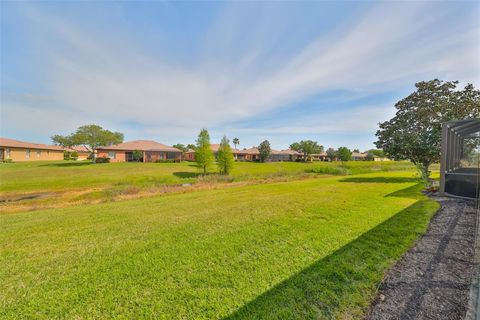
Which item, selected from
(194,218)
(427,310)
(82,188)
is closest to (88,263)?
(194,218)

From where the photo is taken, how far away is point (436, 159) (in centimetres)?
1460

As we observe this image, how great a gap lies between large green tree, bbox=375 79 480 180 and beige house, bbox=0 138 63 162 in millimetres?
57937

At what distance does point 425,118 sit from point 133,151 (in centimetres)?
4458

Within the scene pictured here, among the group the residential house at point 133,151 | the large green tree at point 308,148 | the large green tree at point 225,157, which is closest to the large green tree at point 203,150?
the large green tree at point 225,157

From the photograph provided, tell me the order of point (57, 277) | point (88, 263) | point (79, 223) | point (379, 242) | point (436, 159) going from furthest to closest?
point (436, 159)
point (79, 223)
point (379, 242)
point (88, 263)
point (57, 277)

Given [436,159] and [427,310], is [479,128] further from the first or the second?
[427,310]

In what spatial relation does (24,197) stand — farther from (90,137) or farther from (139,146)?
(139,146)

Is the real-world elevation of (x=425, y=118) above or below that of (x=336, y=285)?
above

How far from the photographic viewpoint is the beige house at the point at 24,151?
118 ft

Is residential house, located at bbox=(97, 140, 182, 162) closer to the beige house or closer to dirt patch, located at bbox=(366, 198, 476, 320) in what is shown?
the beige house

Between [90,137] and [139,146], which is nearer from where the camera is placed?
[90,137]

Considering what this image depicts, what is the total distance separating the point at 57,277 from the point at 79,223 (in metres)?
3.57

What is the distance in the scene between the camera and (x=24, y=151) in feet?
127

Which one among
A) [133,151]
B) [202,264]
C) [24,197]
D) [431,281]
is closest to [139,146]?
[133,151]
